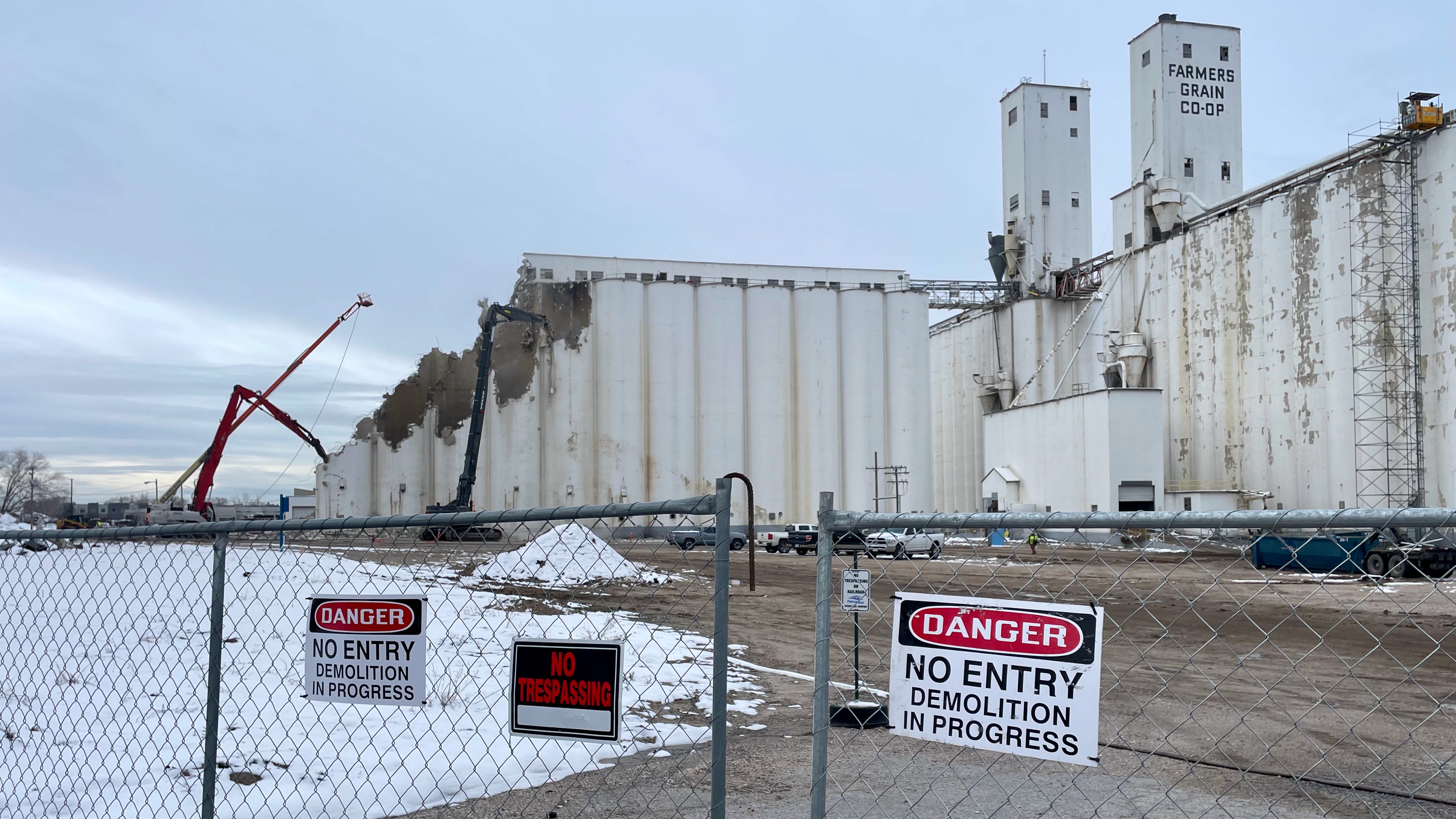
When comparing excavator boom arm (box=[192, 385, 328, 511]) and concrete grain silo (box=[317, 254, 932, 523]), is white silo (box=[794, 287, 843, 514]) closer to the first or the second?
concrete grain silo (box=[317, 254, 932, 523])

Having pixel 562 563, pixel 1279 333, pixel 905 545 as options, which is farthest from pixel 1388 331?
pixel 562 563

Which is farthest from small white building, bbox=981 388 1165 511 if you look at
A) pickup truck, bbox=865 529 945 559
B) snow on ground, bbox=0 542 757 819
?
snow on ground, bbox=0 542 757 819

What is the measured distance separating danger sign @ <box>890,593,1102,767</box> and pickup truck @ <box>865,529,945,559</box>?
32600 millimetres

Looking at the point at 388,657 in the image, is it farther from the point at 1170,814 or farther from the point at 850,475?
the point at 850,475

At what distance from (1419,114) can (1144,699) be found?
3910 centimetres

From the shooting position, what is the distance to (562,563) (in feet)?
94.2

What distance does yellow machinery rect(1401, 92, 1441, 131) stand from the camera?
3984 cm

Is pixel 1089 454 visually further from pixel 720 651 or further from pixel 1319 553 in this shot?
pixel 720 651

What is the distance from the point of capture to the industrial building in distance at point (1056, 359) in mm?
41094

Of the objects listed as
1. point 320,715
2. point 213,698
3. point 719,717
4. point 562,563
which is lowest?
point 562,563

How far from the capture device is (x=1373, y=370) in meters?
40.9

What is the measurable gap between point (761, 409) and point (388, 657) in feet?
182

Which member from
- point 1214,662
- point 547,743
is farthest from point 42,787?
point 1214,662

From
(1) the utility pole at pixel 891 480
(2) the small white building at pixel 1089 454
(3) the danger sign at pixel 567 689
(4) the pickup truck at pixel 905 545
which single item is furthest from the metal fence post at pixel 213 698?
(1) the utility pole at pixel 891 480
